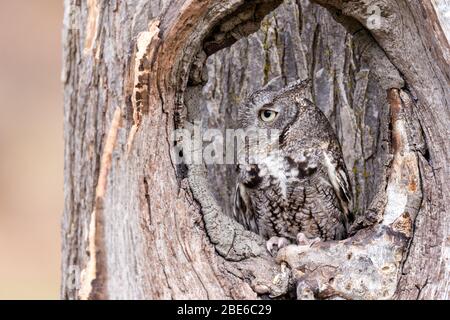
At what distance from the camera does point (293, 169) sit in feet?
8.77

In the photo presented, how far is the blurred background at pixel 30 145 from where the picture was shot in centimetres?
438

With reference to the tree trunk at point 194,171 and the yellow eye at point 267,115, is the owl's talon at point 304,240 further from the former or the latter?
the yellow eye at point 267,115

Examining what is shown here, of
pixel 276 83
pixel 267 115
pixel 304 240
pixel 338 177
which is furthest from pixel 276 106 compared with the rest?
pixel 304 240

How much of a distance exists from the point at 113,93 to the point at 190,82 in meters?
0.30

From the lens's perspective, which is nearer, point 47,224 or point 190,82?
point 190,82

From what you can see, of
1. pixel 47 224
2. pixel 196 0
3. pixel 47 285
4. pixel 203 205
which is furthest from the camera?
pixel 47 224

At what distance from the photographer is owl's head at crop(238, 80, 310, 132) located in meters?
2.70

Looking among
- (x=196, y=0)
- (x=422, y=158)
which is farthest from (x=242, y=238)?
(x=196, y=0)

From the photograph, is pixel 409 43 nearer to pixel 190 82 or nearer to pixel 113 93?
pixel 190 82

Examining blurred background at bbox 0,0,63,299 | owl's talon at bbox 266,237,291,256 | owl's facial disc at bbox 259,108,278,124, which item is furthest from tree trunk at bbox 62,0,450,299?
blurred background at bbox 0,0,63,299

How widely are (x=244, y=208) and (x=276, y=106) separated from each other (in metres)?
0.44

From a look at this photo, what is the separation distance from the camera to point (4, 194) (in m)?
4.67

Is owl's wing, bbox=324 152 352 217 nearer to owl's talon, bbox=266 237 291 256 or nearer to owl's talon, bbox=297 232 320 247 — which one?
owl's talon, bbox=297 232 320 247

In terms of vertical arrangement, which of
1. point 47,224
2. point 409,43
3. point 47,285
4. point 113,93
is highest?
point 409,43
